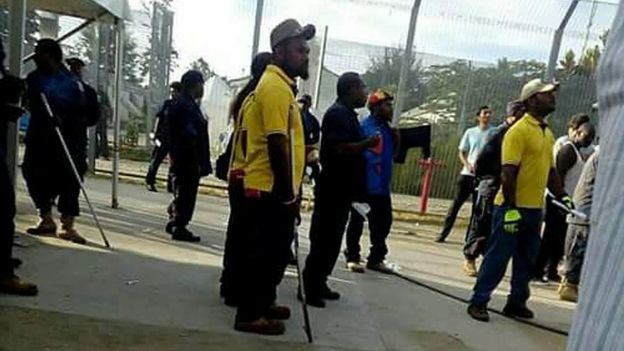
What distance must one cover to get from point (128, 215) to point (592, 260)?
24.4 feet

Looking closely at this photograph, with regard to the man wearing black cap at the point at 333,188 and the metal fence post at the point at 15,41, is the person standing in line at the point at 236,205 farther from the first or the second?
the metal fence post at the point at 15,41

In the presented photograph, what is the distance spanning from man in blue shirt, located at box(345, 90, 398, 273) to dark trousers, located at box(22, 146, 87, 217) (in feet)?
7.75

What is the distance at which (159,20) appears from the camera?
33.7ft

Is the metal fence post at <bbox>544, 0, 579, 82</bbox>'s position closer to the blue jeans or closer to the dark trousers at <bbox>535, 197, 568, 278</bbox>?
the dark trousers at <bbox>535, 197, 568, 278</bbox>

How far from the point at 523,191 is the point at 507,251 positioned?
0.43m

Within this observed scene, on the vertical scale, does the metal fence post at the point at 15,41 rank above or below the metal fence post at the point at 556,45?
below

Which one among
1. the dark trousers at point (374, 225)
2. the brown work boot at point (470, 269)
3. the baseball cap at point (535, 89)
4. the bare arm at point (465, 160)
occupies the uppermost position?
the baseball cap at point (535, 89)

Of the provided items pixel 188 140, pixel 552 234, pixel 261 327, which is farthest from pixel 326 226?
pixel 552 234

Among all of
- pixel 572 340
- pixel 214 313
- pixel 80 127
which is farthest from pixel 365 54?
pixel 572 340

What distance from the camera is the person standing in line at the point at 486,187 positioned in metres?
5.62

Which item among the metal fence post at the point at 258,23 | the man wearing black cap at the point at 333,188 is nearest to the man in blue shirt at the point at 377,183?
the man wearing black cap at the point at 333,188

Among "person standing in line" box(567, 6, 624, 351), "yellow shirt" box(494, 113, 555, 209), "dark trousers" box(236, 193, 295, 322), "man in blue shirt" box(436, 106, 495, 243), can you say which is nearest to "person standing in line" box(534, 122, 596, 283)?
"man in blue shirt" box(436, 106, 495, 243)

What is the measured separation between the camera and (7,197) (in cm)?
389

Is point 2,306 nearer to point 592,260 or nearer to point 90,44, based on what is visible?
point 592,260
